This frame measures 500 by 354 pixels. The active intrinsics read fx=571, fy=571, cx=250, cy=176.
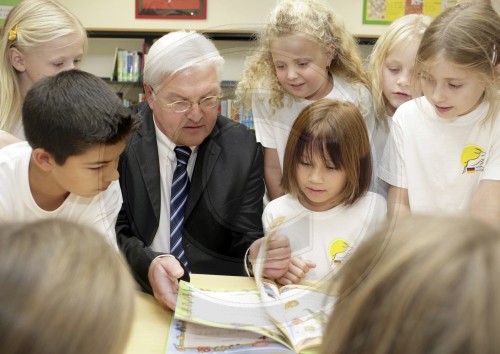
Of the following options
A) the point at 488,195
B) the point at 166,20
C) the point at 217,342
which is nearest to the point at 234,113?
the point at 217,342

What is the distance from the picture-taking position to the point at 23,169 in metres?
1.29

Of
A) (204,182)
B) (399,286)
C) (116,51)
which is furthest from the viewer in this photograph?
(116,51)

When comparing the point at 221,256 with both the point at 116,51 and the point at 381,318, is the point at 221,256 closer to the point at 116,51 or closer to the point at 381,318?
the point at 381,318

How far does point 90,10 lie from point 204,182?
3.05 meters

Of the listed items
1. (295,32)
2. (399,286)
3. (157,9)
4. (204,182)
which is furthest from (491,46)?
(157,9)

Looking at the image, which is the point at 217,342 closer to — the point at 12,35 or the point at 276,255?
the point at 276,255

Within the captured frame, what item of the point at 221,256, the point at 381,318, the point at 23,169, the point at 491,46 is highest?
the point at 491,46

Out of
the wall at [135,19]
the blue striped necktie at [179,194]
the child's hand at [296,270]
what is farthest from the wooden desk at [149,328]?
the wall at [135,19]

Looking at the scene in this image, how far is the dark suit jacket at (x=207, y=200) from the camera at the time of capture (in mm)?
1107

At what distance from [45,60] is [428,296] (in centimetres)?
140

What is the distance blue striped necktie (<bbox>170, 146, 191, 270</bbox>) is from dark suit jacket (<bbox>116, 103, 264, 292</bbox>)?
0.01 m

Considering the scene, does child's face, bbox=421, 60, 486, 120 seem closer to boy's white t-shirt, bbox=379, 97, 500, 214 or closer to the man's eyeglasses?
boy's white t-shirt, bbox=379, 97, 500, 214

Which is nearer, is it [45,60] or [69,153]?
[69,153]

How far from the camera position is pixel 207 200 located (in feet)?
3.70
